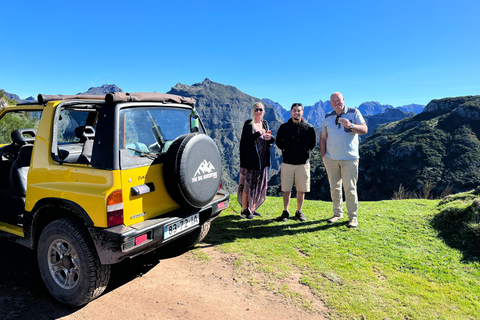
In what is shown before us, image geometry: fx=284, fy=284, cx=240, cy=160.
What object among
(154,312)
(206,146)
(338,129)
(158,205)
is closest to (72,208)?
(158,205)

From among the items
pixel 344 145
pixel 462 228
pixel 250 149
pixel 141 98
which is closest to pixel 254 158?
pixel 250 149

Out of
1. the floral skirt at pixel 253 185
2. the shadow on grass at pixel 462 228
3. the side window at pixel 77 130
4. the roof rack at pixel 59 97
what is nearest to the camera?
the roof rack at pixel 59 97

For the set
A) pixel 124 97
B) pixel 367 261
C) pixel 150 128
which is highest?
pixel 124 97

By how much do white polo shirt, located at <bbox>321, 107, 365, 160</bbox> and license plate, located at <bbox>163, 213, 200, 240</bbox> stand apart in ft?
9.92

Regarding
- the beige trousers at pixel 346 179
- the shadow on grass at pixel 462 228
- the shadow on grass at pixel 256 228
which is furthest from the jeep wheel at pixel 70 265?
the shadow on grass at pixel 462 228

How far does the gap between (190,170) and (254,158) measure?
244cm

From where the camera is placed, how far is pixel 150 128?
354 cm

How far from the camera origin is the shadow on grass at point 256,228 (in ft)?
16.5

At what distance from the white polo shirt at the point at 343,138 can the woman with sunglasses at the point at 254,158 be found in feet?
3.61

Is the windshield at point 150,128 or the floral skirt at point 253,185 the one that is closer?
the windshield at point 150,128

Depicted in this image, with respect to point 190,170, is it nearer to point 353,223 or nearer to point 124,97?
point 124,97

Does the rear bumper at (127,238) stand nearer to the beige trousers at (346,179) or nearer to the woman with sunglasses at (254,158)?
the woman with sunglasses at (254,158)

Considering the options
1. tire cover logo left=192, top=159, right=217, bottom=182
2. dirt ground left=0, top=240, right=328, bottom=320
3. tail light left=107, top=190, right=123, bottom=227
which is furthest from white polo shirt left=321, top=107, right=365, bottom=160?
tail light left=107, top=190, right=123, bottom=227

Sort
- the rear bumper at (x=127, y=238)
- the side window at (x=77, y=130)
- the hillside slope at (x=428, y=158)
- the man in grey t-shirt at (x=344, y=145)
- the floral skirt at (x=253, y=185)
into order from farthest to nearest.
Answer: the hillside slope at (x=428, y=158) → the floral skirt at (x=253, y=185) → the man in grey t-shirt at (x=344, y=145) → the side window at (x=77, y=130) → the rear bumper at (x=127, y=238)
